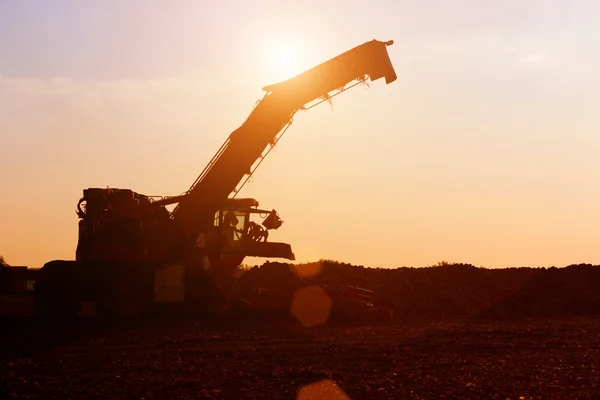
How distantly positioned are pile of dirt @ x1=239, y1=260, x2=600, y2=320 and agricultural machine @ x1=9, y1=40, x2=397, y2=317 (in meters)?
2.02

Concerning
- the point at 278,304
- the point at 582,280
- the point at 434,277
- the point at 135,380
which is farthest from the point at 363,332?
the point at 582,280

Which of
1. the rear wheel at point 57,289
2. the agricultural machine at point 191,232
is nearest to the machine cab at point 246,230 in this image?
the agricultural machine at point 191,232

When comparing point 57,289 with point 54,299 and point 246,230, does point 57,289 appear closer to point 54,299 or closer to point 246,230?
point 54,299

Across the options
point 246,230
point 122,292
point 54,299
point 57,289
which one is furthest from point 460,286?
point 54,299

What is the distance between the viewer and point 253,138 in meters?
28.8

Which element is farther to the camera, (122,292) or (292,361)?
(122,292)

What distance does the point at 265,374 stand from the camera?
16047 mm

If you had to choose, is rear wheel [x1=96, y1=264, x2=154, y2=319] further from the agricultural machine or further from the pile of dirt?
the pile of dirt

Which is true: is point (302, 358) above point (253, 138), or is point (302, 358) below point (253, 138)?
below

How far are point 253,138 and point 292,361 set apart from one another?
39.7 feet

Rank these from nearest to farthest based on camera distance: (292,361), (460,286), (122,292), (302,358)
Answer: (292,361)
(302,358)
(122,292)
(460,286)

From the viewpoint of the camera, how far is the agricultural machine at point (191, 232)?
87.9 ft

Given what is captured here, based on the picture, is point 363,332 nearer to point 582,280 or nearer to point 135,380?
point 135,380

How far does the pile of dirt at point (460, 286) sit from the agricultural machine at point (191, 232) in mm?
2019
